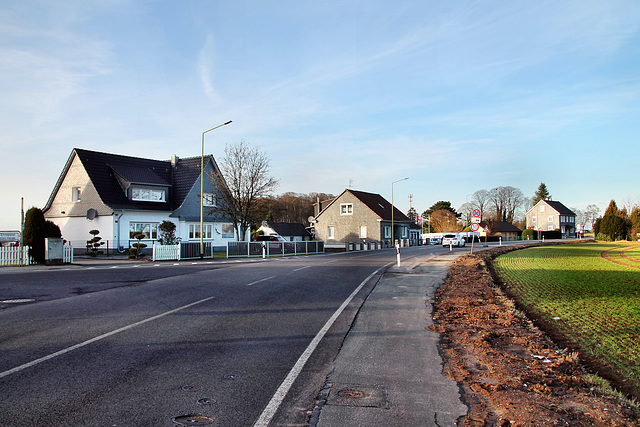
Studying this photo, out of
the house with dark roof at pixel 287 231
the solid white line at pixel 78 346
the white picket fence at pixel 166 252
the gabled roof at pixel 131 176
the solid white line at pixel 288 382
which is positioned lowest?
the solid white line at pixel 288 382

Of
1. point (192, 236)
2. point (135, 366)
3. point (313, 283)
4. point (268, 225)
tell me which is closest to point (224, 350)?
point (135, 366)

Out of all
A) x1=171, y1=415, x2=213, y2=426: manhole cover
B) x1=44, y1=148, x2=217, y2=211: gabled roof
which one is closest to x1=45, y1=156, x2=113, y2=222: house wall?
x1=44, y1=148, x2=217, y2=211: gabled roof

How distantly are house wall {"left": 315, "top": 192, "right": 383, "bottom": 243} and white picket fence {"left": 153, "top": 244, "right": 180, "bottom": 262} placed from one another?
36.7 meters

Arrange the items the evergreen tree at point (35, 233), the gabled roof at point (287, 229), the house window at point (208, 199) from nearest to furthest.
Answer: the evergreen tree at point (35, 233)
the house window at point (208, 199)
the gabled roof at point (287, 229)

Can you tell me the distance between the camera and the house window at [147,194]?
40625mm

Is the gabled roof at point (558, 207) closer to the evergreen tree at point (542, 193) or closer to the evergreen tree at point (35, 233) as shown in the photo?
the evergreen tree at point (542, 193)

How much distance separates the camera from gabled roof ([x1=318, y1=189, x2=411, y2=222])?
63.8 meters

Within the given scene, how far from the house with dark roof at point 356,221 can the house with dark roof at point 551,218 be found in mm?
60157

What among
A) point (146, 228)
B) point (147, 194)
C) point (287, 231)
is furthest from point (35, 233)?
point (287, 231)

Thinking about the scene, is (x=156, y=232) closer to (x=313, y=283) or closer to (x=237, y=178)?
(x=237, y=178)

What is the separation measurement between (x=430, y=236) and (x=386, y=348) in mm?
77319

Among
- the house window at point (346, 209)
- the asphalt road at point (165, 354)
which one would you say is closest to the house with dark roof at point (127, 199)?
the house window at point (346, 209)

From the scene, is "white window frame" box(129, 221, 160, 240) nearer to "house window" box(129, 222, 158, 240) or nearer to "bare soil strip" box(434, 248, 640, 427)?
"house window" box(129, 222, 158, 240)

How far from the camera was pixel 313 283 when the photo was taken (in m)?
14.6
